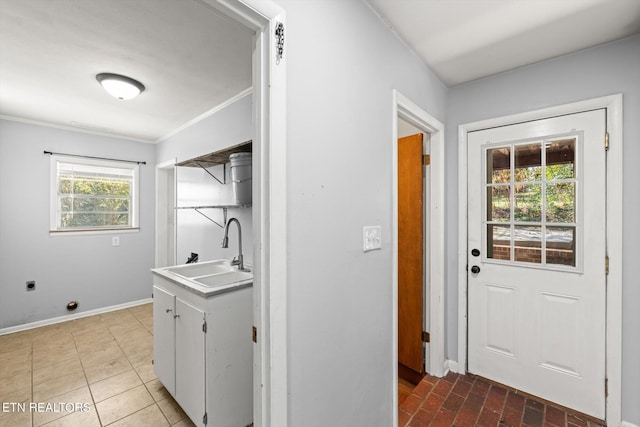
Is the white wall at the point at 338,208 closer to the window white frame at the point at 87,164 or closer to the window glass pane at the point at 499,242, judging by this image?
the window glass pane at the point at 499,242

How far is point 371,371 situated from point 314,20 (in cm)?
169

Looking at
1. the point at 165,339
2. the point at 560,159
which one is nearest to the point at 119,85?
the point at 165,339

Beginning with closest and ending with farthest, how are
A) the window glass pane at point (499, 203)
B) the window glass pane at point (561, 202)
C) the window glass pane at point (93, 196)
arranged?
1. the window glass pane at point (561, 202)
2. the window glass pane at point (499, 203)
3. the window glass pane at point (93, 196)

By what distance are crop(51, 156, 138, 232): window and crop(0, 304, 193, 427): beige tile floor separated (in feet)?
4.42

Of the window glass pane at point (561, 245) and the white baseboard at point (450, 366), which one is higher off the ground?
the window glass pane at point (561, 245)

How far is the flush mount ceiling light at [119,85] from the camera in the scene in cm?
221

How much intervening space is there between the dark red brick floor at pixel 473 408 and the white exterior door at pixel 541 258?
0.35 feet

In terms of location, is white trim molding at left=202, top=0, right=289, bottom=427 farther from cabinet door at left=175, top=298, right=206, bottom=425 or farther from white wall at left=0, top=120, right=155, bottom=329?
white wall at left=0, top=120, right=155, bottom=329

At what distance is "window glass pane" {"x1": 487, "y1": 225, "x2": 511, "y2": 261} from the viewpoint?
6.88ft

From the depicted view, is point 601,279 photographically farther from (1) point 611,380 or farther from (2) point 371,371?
(2) point 371,371

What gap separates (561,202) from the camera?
6.18 ft

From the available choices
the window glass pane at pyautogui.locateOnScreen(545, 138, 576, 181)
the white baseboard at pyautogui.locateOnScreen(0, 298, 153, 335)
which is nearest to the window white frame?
the white baseboard at pyautogui.locateOnScreen(0, 298, 153, 335)

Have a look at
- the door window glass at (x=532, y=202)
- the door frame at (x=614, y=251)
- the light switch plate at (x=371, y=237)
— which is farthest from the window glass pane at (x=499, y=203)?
the light switch plate at (x=371, y=237)

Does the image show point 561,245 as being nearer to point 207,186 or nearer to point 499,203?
point 499,203
